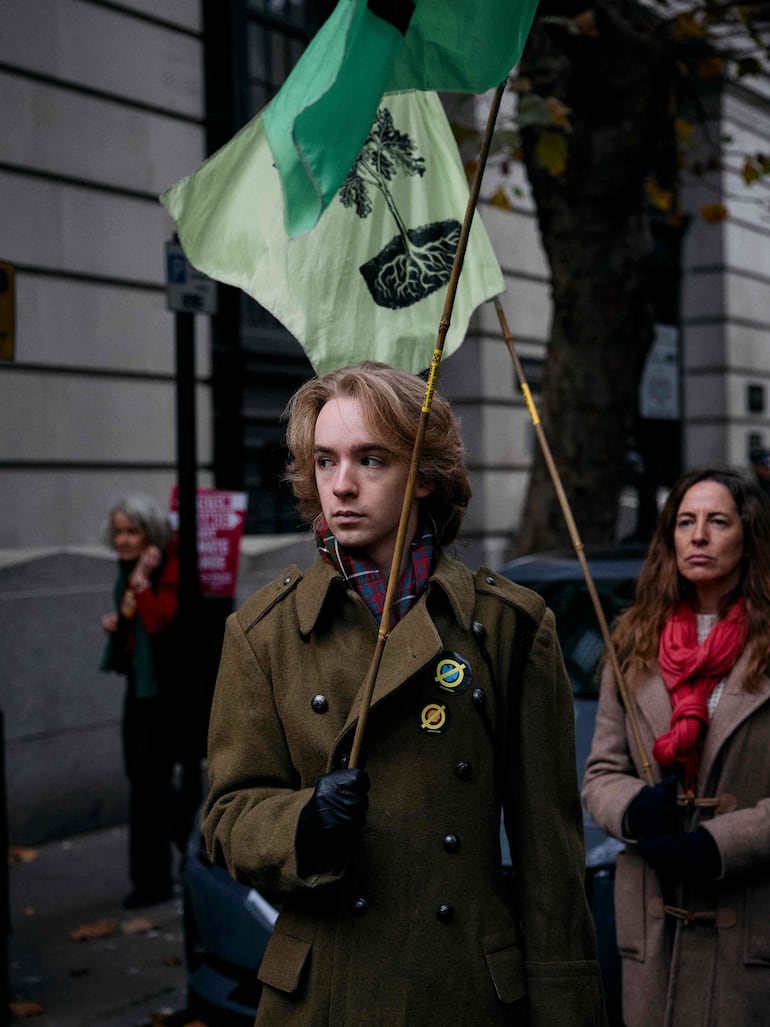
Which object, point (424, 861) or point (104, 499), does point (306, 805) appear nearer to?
point (424, 861)

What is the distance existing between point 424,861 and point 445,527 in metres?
0.68

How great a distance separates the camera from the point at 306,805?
2.26 meters

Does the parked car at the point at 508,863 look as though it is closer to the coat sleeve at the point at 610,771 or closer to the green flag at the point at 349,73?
the coat sleeve at the point at 610,771

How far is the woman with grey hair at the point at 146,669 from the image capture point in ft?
21.9

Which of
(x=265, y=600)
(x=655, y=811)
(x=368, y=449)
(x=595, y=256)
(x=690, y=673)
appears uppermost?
(x=595, y=256)

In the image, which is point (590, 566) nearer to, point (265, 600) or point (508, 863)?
point (508, 863)

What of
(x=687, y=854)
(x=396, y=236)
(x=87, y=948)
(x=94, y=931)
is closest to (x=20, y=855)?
(x=94, y=931)

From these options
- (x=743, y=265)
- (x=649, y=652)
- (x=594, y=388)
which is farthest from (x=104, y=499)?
(x=743, y=265)

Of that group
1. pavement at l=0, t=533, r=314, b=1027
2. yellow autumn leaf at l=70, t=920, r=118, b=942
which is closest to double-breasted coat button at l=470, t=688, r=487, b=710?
pavement at l=0, t=533, r=314, b=1027

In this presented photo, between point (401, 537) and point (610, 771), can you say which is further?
point (610, 771)

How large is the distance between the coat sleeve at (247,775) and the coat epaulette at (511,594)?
461 millimetres

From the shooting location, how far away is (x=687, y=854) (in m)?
3.10

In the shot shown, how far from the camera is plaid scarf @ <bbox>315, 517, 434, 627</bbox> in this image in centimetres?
253

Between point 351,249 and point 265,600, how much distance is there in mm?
1267
